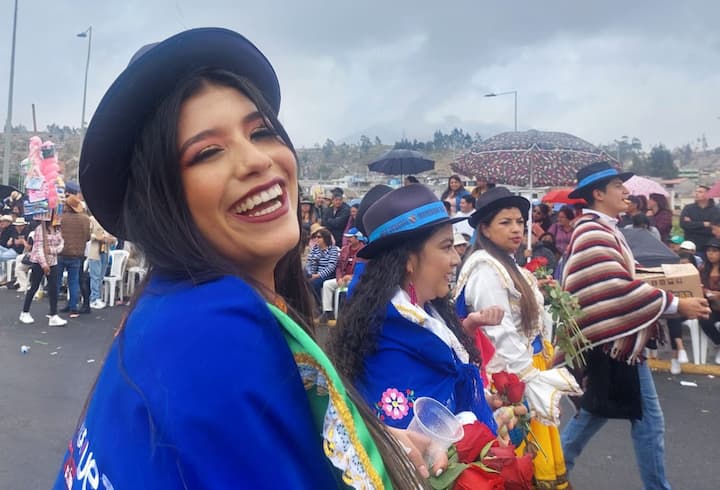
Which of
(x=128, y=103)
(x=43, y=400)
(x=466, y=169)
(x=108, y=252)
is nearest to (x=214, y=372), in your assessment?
(x=128, y=103)

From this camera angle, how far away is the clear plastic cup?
4.77 ft

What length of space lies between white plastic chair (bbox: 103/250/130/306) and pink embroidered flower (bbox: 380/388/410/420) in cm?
977

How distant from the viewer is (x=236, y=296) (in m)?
0.90

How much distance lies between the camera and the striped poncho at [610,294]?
348 centimetres

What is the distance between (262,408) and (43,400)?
5564 mm

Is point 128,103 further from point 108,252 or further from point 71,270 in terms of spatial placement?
point 108,252

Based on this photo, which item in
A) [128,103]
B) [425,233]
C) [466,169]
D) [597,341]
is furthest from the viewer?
[466,169]

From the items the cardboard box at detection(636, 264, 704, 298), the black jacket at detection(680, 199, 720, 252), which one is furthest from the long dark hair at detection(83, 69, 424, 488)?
the black jacket at detection(680, 199, 720, 252)

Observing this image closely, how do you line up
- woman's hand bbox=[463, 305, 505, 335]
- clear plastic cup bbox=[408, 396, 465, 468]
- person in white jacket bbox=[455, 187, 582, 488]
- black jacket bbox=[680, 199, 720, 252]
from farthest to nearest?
black jacket bbox=[680, 199, 720, 252]
person in white jacket bbox=[455, 187, 582, 488]
woman's hand bbox=[463, 305, 505, 335]
clear plastic cup bbox=[408, 396, 465, 468]

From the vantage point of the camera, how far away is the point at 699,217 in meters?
9.45

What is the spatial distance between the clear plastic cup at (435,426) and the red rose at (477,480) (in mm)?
75

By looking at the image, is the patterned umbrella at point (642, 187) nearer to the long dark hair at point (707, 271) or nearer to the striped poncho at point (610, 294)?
the long dark hair at point (707, 271)

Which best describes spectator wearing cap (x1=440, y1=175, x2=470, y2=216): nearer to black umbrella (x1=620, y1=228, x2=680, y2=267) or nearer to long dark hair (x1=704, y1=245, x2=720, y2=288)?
long dark hair (x1=704, y1=245, x2=720, y2=288)

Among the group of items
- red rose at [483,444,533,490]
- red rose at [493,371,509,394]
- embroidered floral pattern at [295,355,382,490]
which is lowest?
red rose at [493,371,509,394]
